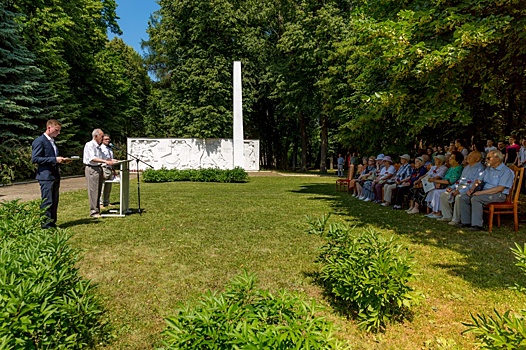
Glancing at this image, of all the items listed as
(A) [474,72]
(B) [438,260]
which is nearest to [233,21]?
(A) [474,72]

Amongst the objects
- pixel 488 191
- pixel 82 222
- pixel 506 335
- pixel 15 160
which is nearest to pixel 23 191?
pixel 15 160

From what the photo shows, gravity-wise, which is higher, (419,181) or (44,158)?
(44,158)

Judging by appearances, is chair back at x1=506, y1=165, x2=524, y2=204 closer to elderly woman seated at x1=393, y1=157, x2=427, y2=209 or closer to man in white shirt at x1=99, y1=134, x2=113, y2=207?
elderly woman seated at x1=393, y1=157, x2=427, y2=209

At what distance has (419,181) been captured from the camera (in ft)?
29.7

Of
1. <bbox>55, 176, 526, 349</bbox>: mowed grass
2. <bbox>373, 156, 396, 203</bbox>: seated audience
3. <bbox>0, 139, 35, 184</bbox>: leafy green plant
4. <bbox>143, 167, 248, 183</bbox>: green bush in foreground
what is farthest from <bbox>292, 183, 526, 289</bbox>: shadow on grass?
<bbox>0, 139, 35, 184</bbox>: leafy green plant

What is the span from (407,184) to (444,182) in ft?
5.16

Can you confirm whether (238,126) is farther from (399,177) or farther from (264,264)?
(264,264)

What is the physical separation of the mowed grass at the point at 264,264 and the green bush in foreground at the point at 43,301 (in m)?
0.57

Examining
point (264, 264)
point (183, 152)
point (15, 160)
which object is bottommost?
point (264, 264)

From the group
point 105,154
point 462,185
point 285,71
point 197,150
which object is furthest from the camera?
point 285,71

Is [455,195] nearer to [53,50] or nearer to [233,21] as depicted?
[53,50]

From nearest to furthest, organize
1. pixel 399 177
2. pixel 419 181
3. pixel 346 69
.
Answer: pixel 419 181 < pixel 399 177 < pixel 346 69

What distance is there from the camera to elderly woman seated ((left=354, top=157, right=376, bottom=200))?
11.5 metres

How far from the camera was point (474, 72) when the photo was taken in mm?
8266
